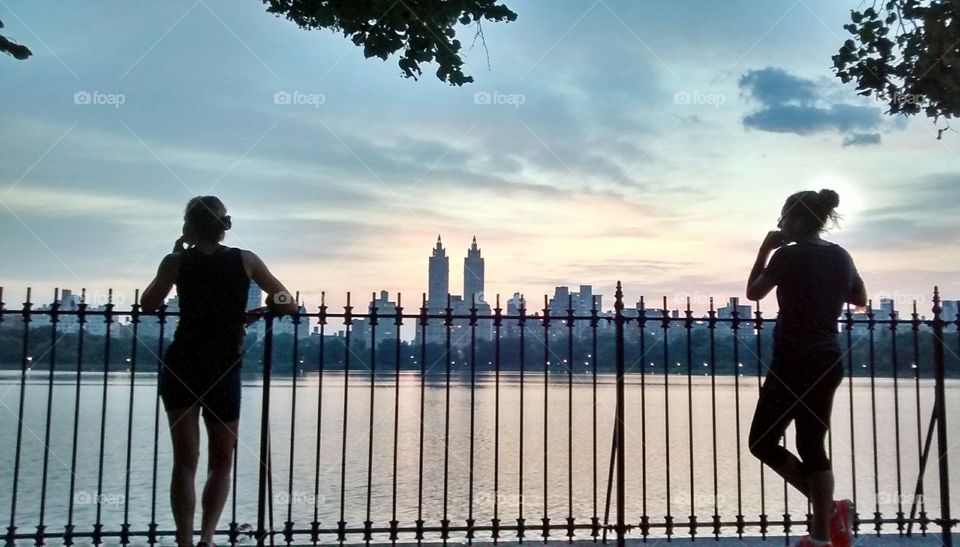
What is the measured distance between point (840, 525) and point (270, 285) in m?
3.45

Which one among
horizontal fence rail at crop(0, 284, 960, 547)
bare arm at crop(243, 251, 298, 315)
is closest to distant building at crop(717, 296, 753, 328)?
horizontal fence rail at crop(0, 284, 960, 547)

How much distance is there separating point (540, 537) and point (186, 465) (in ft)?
10.9

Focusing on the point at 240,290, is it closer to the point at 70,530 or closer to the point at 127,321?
the point at 127,321

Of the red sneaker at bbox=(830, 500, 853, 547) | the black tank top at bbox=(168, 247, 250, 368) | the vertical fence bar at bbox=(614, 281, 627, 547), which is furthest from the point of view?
the vertical fence bar at bbox=(614, 281, 627, 547)

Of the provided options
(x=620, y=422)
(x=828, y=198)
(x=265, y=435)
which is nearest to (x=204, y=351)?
(x=265, y=435)

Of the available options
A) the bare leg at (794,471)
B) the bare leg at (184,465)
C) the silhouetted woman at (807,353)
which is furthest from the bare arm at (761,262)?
the bare leg at (184,465)

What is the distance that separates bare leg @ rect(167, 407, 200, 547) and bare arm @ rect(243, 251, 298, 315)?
30.1 inches

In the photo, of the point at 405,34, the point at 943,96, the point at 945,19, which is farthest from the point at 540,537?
the point at 945,19

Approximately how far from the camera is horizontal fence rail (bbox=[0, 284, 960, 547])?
5.79m

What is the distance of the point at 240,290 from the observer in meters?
4.30

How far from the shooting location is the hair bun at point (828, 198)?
14.7 ft

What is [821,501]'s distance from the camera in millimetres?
4270

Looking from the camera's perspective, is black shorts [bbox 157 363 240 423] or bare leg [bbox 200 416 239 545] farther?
bare leg [bbox 200 416 239 545]

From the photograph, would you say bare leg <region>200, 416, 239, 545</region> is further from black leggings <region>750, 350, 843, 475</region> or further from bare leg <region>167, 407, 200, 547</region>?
black leggings <region>750, 350, 843, 475</region>
